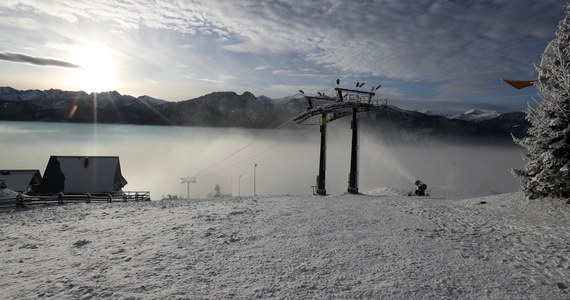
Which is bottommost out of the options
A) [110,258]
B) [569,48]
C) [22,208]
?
[22,208]

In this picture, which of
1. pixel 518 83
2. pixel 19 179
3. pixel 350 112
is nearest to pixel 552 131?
pixel 518 83

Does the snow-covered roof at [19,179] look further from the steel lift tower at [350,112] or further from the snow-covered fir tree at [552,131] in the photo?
the snow-covered fir tree at [552,131]

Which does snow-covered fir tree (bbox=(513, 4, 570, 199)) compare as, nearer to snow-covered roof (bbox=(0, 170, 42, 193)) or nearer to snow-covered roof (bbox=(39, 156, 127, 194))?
snow-covered roof (bbox=(39, 156, 127, 194))

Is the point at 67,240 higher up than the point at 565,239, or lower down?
lower down

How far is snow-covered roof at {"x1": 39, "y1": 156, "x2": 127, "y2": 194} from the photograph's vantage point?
44.2 metres

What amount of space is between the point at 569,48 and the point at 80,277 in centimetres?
2363

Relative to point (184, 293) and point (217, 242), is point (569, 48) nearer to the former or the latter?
point (217, 242)

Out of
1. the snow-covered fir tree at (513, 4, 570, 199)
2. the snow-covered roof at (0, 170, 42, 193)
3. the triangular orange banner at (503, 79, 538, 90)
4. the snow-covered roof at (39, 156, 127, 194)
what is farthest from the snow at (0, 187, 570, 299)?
the snow-covered roof at (0, 170, 42, 193)

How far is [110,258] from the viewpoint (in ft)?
32.1

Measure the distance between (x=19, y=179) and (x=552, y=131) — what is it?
57.7 metres

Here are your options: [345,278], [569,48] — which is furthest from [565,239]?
[569,48]

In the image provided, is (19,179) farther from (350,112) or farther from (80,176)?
(350,112)

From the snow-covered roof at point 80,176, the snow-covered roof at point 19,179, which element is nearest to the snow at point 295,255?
the snow-covered roof at point 80,176

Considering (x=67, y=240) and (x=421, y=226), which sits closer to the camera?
(x=67, y=240)
